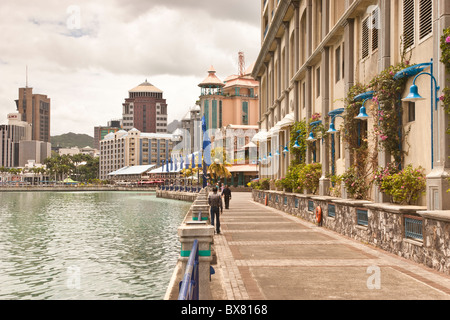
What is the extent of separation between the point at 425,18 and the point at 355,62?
679 centimetres

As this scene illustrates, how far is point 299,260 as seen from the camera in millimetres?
12289

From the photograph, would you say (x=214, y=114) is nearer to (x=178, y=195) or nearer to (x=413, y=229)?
(x=178, y=195)

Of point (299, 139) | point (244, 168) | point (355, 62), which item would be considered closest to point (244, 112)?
point (244, 168)

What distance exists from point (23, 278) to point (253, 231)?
8.55 metres

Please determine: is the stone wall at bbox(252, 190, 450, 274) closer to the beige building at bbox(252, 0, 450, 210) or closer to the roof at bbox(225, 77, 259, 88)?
the beige building at bbox(252, 0, 450, 210)

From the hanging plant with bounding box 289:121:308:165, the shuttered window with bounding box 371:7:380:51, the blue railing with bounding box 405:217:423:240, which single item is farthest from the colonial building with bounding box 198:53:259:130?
the blue railing with bounding box 405:217:423:240

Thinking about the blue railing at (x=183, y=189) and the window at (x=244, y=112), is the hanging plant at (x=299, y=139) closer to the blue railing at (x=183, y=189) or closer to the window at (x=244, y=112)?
the blue railing at (x=183, y=189)

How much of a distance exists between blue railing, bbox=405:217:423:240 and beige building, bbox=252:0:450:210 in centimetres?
58

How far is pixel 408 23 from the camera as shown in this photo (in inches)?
578

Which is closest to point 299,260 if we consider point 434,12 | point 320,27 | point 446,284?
point 446,284

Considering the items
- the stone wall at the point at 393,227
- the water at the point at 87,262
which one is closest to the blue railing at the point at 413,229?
the stone wall at the point at 393,227

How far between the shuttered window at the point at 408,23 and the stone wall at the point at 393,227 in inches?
193

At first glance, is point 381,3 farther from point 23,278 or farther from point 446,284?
point 23,278

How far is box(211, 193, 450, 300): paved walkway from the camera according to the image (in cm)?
A: 865
